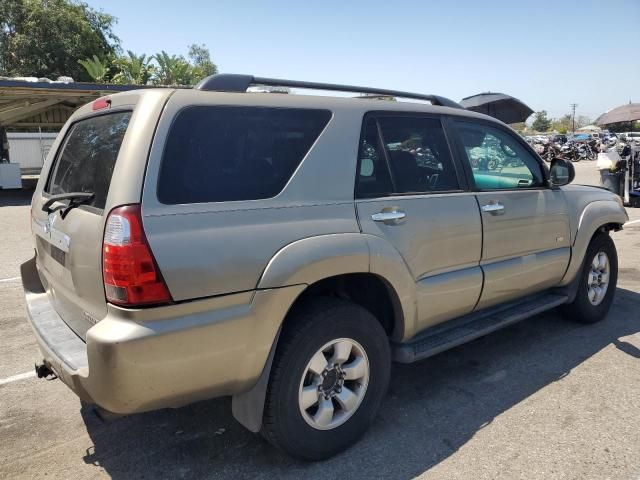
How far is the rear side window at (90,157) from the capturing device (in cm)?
244

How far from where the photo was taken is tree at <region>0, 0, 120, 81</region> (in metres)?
31.1

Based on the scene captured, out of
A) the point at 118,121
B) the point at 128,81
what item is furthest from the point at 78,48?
the point at 118,121

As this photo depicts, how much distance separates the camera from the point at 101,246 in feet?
7.25

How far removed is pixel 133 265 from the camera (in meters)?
2.10

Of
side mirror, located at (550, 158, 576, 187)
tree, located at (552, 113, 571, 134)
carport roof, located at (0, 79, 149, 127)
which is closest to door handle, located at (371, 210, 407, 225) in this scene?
side mirror, located at (550, 158, 576, 187)

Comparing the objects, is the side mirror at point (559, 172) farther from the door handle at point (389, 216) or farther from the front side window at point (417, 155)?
the door handle at point (389, 216)

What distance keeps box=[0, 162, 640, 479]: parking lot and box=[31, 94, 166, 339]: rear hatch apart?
2.45 ft

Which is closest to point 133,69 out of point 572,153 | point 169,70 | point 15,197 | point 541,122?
point 169,70

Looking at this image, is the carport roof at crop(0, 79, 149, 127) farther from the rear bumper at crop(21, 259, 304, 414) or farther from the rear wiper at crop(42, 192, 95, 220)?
the rear bumper at crop(21, 259, 304, 414)

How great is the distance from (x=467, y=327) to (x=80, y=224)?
2.42 meters

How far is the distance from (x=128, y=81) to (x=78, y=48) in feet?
15.5

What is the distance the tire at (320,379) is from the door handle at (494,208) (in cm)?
119

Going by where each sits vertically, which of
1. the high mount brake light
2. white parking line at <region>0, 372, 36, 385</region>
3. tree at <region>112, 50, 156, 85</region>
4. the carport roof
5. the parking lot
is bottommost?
the parking lot

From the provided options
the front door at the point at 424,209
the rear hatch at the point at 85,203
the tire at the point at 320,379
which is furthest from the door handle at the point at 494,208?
the rear hatch at the point at 85,203
